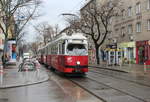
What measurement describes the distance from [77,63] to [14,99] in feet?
32.1

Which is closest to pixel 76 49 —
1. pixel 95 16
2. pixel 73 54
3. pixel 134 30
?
pixel 73 54

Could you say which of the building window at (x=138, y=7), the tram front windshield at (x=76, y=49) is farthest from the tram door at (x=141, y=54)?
the tram front windshield at (x=76, y=49)

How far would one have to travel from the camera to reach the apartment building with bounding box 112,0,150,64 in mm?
39722

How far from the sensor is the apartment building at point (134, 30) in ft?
130

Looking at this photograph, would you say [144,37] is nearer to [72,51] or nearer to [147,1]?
[147,1]

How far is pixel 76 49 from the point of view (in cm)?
2131

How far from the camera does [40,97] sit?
12.1 metres

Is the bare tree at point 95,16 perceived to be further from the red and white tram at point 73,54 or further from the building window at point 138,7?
the red and white tram at point 73,54

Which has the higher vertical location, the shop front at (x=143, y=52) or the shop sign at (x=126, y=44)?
the shop sign at (x=126, y=44)

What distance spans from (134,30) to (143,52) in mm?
4480

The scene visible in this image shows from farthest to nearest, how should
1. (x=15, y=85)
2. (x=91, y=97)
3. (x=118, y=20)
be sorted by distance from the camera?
(x=118, y=20) → (x=15, y=85) → (x=91, y=97)

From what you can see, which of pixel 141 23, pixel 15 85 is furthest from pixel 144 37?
pixel 15 85

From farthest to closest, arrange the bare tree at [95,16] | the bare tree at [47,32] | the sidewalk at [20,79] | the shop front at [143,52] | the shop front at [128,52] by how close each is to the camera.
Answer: the bare tree at [47,32] → the shop front at [128,52] → the bare tree at [95,16] → the shop front at [143,52] → the sidewalk at [20,79]

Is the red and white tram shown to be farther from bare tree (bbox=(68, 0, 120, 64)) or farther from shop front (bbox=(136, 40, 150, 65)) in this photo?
bare tree (bbox=(68, 0, 120, 64))
